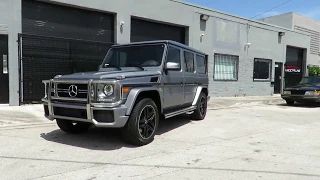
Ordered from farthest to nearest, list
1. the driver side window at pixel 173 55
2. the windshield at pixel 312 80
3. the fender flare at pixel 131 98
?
1. the windshield at pixel 312 80
2. the driver side window at pixel 173 55
3. the fender flare at pixel 131 98

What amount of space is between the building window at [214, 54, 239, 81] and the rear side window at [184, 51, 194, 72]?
9132 mm

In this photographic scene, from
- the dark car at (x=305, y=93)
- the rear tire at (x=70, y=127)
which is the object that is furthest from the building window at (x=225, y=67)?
the rear tire at (x=70, y=127)

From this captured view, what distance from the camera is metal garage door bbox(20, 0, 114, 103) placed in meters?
10.2

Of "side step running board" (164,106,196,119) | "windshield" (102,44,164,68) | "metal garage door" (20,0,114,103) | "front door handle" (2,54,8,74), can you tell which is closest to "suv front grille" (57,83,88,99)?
"windshield" (102,44,164,68)

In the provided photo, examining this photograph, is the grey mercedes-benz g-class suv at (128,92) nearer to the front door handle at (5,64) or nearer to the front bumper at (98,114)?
the front bumper at (98,114)

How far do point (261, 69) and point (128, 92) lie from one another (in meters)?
16.4

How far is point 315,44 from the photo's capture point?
2519 centimetres

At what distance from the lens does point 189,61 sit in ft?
25.4

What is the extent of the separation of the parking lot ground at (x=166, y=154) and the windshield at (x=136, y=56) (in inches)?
63.7

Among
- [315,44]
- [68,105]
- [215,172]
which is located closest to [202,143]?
[215,172]

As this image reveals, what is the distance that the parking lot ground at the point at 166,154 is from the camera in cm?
414

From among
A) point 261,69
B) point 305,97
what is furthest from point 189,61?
point 261,69

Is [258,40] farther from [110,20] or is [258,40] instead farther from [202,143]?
[202,143]

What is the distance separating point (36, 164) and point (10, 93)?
6372 millimetres
